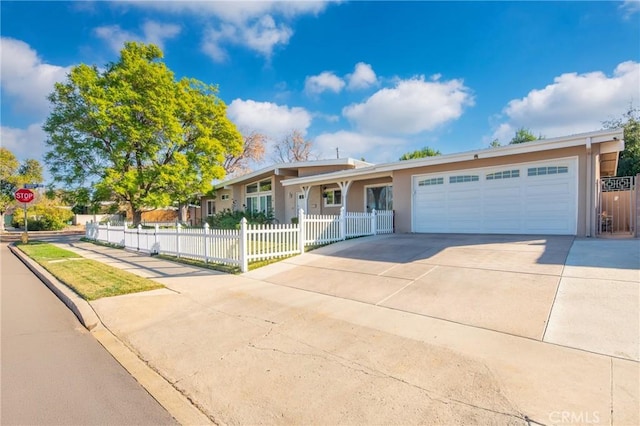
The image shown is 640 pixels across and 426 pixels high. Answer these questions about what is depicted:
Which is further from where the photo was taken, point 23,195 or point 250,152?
point 250,152

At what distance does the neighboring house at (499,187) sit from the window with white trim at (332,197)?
3.21 feet

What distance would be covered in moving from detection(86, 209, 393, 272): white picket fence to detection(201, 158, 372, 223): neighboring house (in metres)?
5.26

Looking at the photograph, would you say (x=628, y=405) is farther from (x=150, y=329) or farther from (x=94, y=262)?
(x=94, y=262)

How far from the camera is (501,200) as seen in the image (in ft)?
36.4

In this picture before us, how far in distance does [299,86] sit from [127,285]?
55.8ft

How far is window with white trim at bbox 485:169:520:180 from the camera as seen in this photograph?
10.8 meters

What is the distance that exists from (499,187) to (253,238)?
335 inches

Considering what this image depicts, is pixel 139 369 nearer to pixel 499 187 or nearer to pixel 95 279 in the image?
pixel 95 279

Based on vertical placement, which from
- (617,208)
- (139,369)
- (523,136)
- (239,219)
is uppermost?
(523,136)

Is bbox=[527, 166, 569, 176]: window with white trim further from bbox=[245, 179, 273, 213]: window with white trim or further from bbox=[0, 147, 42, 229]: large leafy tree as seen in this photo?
bbox=[0, 147, 42, 229]: large leafy tree

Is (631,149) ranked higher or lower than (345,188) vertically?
higher

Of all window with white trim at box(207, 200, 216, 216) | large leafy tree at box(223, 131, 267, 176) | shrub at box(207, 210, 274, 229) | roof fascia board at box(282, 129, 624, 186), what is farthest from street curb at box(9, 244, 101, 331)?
large leafy tree at box(223, 131, 267, 176)

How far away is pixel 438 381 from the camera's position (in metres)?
2.89

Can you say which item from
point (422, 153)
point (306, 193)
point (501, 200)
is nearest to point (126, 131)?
point (306, 193)
